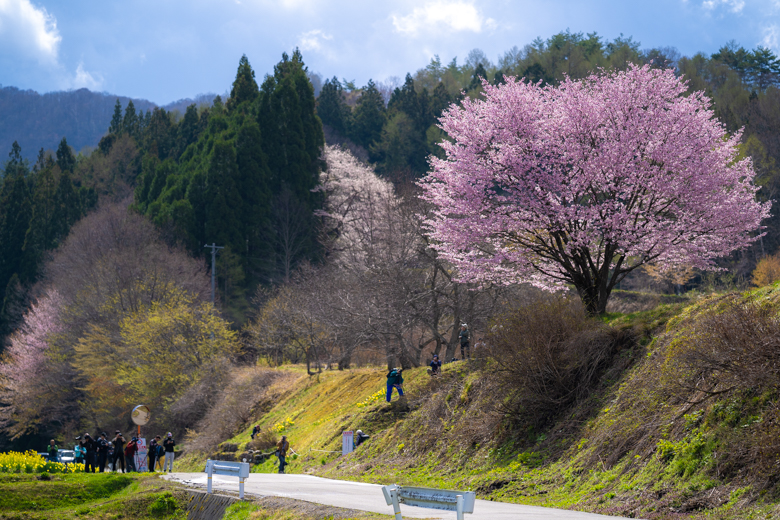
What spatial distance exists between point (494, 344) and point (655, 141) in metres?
6.31

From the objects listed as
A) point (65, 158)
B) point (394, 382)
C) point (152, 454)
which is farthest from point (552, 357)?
point (65, 158)

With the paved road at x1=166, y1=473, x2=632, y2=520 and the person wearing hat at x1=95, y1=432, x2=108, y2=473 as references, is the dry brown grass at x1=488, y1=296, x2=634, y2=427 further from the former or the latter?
the person wearing hat at x1=95, y1=432, x2=108, y2=473

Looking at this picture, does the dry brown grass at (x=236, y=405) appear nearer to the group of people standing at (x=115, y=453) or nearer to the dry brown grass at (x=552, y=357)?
the group of people standing at (x=115, y=453)

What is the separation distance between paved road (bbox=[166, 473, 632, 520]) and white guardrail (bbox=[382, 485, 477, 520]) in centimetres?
196

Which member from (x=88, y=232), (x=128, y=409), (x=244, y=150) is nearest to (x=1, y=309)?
(x=88, y=232)

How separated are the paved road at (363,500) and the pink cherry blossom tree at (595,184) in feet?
22.4

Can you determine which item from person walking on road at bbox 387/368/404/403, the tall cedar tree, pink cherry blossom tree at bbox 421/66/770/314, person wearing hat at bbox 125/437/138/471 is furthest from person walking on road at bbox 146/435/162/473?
the tall cedar tree

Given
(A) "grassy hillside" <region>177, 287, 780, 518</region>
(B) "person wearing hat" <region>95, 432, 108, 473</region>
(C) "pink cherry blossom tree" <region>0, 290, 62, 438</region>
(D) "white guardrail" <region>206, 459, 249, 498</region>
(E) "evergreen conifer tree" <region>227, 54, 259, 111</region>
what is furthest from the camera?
(E) "evergreen conifer tree" <region>227, 54, 259, 111</region>

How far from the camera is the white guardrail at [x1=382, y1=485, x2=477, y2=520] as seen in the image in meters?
6.87

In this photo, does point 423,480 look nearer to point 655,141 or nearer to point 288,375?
point 655,141

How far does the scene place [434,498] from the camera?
7297 millimetres

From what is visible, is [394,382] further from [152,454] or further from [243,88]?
[243,88]

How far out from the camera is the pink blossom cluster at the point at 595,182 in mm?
16594

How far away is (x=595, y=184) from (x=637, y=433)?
746 cm
